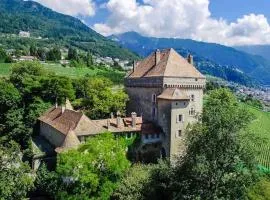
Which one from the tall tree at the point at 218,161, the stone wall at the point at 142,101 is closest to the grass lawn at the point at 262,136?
the tall tree at the point at 218,161

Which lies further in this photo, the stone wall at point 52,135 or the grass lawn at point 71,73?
the grass lawn at point 71,73

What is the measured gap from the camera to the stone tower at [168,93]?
51094mm

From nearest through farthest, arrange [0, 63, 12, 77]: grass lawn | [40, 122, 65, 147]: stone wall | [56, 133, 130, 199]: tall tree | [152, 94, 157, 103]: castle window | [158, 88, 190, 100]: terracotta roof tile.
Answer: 1. [56, 133, 130, 199]: tall tree
2. [40, 122, 65, 147]: stone wall
3. [158, 88, 190, 100]: terracotta roof tile
4. [152, 94, 157, 103]: castle window
5. [0, 63, 12, 77]: grass lawn

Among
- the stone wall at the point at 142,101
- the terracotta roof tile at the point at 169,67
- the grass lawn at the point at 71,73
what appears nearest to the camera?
the terracotta roof tile at the point at 169,67

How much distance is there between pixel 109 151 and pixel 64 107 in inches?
688

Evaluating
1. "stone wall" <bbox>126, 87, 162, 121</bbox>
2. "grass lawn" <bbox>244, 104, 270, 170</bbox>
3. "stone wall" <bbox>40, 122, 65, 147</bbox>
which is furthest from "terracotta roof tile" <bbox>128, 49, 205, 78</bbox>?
"stone wall" <bbox>40, 122, 65, 147</bbox>

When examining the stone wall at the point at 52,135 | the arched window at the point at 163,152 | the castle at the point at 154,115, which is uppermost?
the castle at the point at 154,115

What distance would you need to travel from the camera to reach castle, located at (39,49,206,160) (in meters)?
49.4

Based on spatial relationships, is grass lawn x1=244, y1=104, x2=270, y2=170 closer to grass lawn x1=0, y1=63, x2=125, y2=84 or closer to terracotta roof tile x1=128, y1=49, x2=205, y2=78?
terracotta roof tile x1=128, y1=49, x2=205, y2=78

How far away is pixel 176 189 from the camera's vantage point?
1528 inches

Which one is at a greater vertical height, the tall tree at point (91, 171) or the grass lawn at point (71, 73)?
the grass lawn at point (71, 73)

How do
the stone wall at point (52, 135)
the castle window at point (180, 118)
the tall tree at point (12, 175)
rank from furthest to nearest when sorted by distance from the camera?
the castle window at point (180, 118)
the stone wall at point (52, 135)
the tall tree at point (12, 175)

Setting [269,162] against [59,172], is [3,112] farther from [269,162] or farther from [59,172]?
[269,162]

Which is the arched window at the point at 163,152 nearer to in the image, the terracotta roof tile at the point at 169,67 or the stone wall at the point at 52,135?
the terracotta roof tile at the point at 169,67
